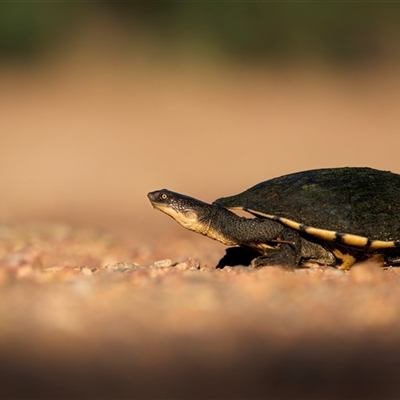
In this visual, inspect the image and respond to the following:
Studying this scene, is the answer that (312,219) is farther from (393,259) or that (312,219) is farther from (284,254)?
(393,259)

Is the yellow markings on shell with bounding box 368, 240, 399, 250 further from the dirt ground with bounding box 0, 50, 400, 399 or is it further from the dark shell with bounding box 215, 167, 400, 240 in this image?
the dirt ground with bounding box 0, 50, 400, 399

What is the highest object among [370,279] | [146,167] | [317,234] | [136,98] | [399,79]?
[399,79]

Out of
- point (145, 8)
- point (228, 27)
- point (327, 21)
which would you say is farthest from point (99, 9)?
point (327, 21)

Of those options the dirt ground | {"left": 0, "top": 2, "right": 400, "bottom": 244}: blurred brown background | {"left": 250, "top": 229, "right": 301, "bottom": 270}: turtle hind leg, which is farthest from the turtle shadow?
{"left": 0, "top": 2, "right": 400, "bottom": 244}: blurred brown background

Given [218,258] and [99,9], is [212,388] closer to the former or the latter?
[218,258]

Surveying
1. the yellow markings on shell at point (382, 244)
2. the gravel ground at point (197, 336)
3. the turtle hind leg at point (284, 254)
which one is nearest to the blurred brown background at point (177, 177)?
the gravel ground at point (197, 336)

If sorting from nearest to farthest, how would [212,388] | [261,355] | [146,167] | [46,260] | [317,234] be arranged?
[212,388] < [261,355] < [317,234] < [46,260] < [146,167]
